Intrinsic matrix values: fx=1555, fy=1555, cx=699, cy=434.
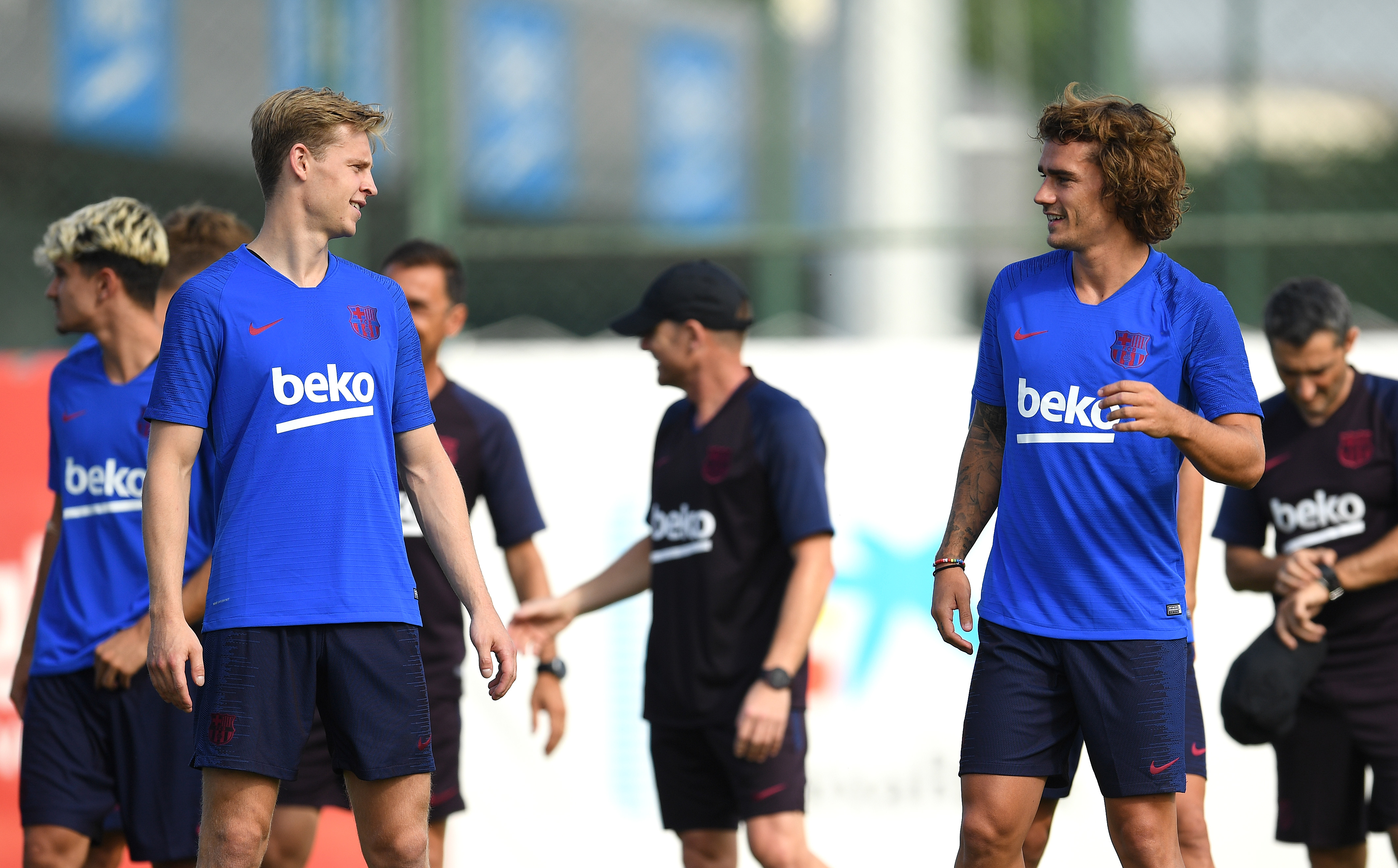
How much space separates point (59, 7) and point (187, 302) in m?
6.20

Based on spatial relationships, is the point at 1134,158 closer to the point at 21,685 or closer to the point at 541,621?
the point at 541,621

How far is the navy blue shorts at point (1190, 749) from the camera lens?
13.0 ft

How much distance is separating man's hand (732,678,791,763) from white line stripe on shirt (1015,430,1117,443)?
1.26m

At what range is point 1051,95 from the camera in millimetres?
9039

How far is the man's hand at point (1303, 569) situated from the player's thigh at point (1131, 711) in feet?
4.44

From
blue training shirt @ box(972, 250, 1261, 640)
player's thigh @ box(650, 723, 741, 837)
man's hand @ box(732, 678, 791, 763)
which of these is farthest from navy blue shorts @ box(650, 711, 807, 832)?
blue training shirt @ box(972, 250, 1261, 640)

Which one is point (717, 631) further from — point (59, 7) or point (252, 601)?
point (59, 7)

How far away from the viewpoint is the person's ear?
5480mm

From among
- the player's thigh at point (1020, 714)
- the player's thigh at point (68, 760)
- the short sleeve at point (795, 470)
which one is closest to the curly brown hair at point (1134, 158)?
the player's thigh at point (1020, 714)

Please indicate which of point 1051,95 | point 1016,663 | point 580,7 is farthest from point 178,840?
point 1051,95

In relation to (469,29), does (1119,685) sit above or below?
below

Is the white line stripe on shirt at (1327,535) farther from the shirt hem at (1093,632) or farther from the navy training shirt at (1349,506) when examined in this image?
the shirt hem at (1093,632)

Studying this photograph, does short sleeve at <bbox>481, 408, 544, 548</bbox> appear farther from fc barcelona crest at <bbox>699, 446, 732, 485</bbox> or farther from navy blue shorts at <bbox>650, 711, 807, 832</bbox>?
navy blue shorts at <bbox>650, 711, 807, 832</bbox>

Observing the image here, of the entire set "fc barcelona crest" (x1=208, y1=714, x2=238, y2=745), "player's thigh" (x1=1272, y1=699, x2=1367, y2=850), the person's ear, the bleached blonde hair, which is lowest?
"player's thigh" (x1=1272, y1=699, x2=1367, y2=850)
